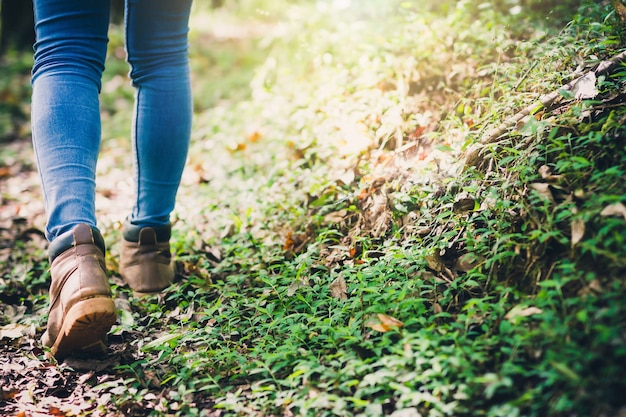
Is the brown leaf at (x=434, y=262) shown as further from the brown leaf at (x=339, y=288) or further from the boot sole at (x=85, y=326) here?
the boot sole at (x=85, y=326)

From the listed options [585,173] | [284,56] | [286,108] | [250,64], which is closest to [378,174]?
[585,173]

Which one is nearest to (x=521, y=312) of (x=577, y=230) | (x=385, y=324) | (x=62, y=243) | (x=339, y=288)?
(x=577, y=230)

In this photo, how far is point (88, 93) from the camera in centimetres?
196

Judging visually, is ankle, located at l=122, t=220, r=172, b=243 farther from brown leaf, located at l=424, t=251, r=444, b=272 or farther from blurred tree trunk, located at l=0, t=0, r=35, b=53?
blurred tree trunk, located at l=0, t=0, r=35, b=53

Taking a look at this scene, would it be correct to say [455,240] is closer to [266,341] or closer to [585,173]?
[585,173]

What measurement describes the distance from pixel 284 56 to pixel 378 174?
2.07 metres

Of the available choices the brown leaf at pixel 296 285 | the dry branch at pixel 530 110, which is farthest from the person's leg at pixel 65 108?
the dry branch at pixel 530 110

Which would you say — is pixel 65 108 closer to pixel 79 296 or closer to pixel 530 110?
pixel 79 296

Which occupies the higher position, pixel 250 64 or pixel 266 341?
pixel 250 64

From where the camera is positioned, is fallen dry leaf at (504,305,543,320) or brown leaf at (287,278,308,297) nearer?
fallen dry leaf at (504,305,543,320)

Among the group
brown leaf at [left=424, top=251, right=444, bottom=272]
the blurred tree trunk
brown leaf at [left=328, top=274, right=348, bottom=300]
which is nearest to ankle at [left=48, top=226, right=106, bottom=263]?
brown leaf at [left=328, top=274, right=348, bottom=300]

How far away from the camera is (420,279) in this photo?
180 cm

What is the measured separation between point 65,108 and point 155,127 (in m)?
0.36

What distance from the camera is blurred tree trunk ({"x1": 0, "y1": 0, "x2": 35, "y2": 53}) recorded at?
270 inches
